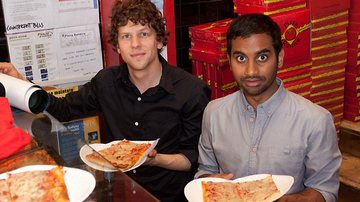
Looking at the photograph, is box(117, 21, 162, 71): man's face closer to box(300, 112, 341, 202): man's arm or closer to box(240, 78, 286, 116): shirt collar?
box(240, 78, 286, 116): shirt collar

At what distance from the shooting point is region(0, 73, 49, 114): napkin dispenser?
60.2 inches

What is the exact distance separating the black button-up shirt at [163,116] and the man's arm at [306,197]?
0.52 metres

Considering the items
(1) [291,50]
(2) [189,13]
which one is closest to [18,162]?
(1) [291,50]

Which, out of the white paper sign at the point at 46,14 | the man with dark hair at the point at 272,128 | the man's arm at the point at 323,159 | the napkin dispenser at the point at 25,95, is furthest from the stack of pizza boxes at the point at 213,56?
the napkin dispenser at the point at 25,95

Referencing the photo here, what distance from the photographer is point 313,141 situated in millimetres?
1838

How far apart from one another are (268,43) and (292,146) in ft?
1.28

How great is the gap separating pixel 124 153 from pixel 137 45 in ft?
1.65

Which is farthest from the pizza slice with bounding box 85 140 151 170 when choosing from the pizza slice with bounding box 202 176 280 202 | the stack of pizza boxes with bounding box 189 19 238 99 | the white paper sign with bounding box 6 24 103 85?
the stack of pizza boxes with bounding box 189 19 238 99

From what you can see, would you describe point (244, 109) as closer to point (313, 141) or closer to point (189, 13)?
point (313, 141)

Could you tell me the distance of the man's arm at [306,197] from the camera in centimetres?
177

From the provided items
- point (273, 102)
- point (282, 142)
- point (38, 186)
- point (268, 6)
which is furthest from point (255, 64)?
point (268, 6)

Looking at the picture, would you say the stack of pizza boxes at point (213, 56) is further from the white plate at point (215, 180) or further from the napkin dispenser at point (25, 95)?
the napkin dispenser at point (25, 95)

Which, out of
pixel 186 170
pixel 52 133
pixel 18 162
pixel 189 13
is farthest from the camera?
pixel 189 13

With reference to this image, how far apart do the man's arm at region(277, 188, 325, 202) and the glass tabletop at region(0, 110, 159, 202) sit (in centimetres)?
66
